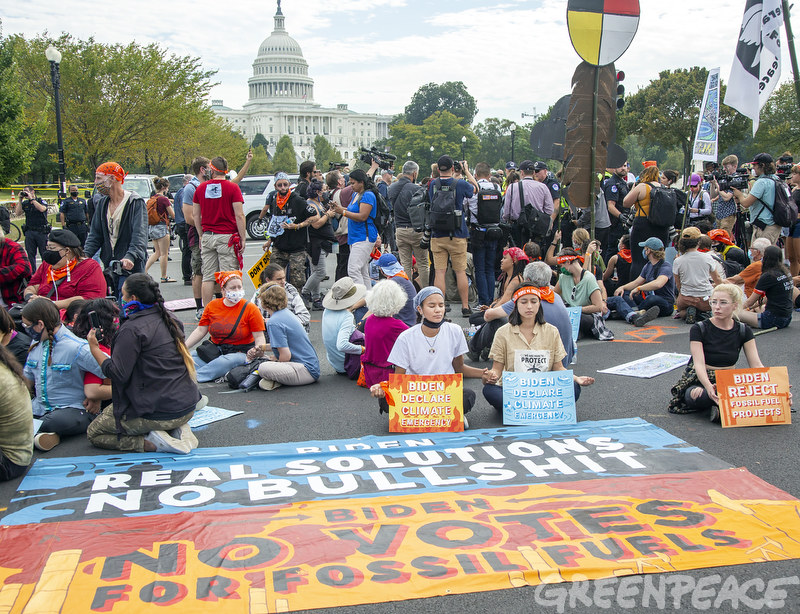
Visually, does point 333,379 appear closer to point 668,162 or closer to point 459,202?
point 459,202

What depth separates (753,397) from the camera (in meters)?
5.88

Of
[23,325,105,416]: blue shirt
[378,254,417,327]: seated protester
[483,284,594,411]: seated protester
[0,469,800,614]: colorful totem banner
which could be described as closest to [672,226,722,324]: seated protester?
[378,254,417,327]: seated protester

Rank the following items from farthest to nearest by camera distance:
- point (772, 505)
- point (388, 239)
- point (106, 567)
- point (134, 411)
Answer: point (388, 239) → point (134, 411) → point (772, 505) → point (106, 567)

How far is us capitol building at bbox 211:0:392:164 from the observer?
163m

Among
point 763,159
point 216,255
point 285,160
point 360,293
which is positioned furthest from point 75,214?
point 285,160

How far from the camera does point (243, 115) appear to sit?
6575 inches

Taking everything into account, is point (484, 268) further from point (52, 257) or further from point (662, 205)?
point (52, 257)

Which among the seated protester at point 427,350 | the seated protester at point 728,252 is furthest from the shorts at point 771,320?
the seated protester at point 427,350

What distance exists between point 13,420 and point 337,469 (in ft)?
7.12

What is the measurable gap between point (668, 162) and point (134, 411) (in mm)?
110861

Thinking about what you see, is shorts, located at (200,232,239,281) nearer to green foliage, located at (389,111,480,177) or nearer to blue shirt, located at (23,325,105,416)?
blue shirt, located at (23,325,105,416)

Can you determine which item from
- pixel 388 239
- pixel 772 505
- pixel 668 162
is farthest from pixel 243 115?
pixel 772 505

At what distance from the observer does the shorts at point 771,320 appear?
9.14 metres

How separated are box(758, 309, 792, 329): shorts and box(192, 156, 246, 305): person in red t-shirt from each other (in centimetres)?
646
